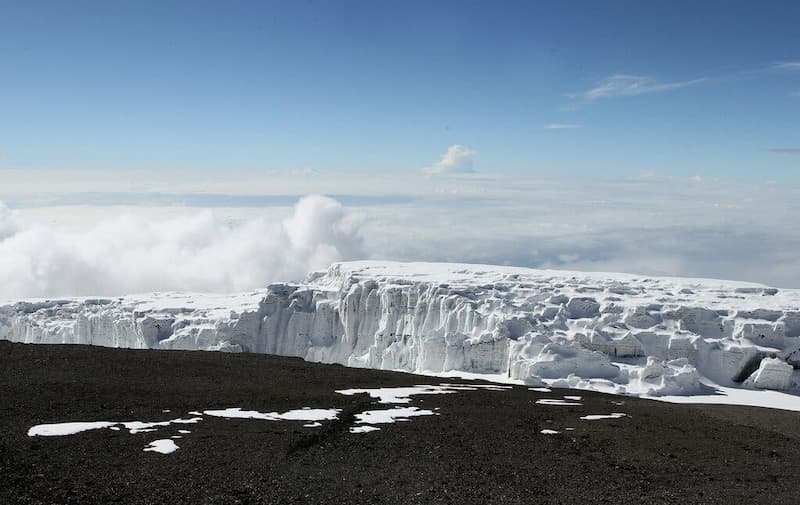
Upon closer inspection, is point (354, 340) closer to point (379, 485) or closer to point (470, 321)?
point (470, 321)

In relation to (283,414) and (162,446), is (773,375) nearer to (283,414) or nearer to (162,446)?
(283,414)

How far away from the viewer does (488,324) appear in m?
55.1

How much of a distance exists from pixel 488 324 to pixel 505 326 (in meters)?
2.37

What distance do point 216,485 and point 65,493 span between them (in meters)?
3.28

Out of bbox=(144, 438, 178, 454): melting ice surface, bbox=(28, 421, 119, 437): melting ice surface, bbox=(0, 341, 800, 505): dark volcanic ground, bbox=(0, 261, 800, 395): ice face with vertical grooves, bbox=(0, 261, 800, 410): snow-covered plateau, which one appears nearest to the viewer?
bbox=(0, 341, 800, 505): dark volcanic ground

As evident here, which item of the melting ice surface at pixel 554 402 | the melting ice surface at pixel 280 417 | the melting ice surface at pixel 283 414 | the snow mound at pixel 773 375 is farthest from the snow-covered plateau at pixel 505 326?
the melting ice surface at pixel 283 414

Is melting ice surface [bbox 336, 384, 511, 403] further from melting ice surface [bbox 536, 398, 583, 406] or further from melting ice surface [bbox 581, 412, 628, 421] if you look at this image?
melting ice surface [bbox 581, 412, 628, 421]

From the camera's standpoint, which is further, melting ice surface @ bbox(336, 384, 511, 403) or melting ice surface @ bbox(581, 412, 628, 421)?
melting ice surface @ bbox(336, 384, 511, 403)

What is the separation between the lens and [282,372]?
112 ft

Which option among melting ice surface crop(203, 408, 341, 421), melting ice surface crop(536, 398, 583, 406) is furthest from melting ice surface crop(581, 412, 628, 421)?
melting ice surface crop(203, 408, 341, 421)

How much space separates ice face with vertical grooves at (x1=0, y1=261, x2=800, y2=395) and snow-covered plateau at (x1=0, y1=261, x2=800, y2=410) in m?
0.11

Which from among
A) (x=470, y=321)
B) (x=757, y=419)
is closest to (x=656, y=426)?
(x=757, y=419)

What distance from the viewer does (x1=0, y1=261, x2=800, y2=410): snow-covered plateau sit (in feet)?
155

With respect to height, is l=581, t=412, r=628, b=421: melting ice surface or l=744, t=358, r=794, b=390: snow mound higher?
l=581, t=412, r=628, b=421: melting ice surface
